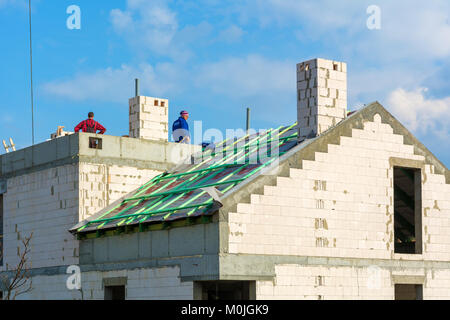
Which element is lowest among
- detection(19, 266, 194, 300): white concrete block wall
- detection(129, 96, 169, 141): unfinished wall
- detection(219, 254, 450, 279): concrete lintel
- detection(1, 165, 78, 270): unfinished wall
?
detection(19, 266, 194, 300): white concrete block wall

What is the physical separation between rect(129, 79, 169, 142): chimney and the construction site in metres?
2.86

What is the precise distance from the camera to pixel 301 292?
1007 inches

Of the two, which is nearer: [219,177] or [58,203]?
[219,177]

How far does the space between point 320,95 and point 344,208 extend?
4.03m

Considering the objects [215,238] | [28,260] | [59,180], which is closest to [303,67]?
[215,238]

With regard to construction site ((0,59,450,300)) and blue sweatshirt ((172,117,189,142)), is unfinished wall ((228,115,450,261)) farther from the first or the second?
blue sweatshirt ((172,117,189,142))

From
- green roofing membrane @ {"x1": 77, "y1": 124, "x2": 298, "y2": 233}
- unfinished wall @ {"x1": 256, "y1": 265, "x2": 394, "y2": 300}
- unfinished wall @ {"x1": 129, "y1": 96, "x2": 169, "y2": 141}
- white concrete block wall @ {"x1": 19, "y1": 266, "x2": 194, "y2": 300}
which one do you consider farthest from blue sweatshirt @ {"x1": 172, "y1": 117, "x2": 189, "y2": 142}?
unfinished wall @ {"x1": 256, "y1": 265, "x2": 394, "y2": 300}

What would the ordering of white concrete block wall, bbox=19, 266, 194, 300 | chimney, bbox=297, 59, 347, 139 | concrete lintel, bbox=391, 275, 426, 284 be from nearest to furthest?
white concrete block wall, bbox=19, 266, 194, 300
concrete lintel, bbox=391, 275, 426, 284
chimney, bbox=297, 59, 347, 139

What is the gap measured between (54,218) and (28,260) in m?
2.34

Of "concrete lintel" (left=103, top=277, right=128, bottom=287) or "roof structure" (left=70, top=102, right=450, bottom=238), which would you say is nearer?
"roof structure" (left=70, top=102, right=450, bottom=238)

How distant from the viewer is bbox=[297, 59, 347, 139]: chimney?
27.9 m

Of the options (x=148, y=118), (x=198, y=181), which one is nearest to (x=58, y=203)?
(x=198, y=181)

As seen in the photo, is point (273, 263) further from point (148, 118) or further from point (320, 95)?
point (148, 118)

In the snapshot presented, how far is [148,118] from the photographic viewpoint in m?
36.2
